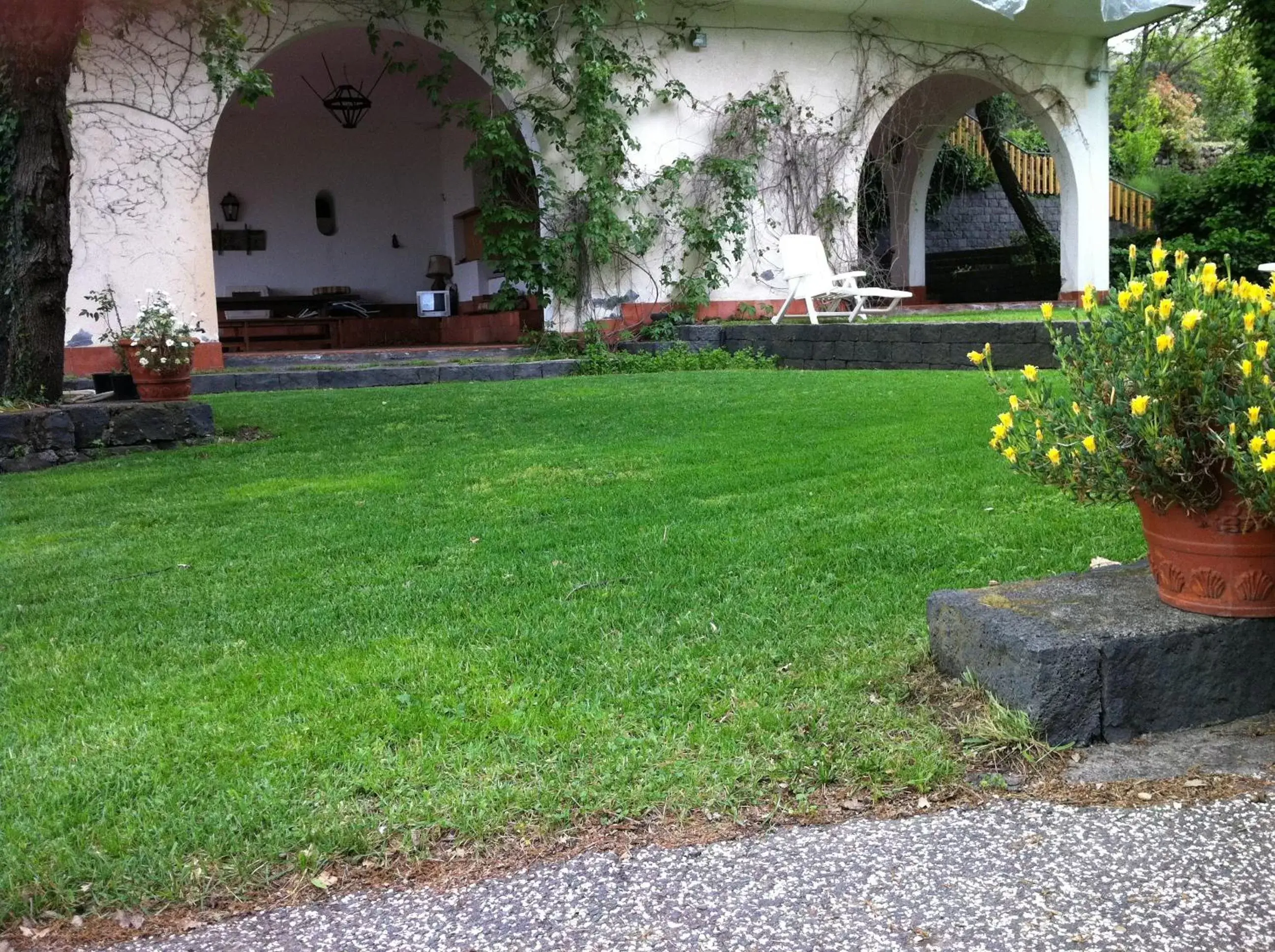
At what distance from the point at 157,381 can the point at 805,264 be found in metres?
6.22

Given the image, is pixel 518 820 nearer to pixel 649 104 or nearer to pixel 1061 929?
pixel 1061 929

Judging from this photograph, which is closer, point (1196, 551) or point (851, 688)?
point (1196, 551)

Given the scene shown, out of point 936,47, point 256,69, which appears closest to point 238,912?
point 256,69

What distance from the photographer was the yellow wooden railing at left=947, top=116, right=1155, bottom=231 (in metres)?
16.5

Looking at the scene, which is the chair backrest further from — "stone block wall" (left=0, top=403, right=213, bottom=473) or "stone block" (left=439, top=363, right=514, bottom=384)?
"stone block wall" (left=0, top=403, right=213, bottom=473)

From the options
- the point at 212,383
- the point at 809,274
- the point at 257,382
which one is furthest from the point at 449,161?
the point at 212,383

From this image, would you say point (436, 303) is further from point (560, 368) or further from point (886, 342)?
point (886, 342)

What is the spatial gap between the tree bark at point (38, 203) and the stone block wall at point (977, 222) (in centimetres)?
1334

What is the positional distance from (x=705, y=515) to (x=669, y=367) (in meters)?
6.04

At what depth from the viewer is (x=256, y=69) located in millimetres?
7988

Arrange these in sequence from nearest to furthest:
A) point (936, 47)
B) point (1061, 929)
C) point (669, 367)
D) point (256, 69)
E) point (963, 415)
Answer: point (1061, 929), point (963, 415), point (256, 69), point (669, 367), point (936, 47)

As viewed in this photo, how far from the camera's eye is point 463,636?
8.89 feet

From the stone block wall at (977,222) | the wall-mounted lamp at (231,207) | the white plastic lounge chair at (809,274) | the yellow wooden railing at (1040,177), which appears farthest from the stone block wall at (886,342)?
the stone block wall at (977,222)

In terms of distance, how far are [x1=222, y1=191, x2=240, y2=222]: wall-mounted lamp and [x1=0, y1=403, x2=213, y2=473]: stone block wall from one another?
839cm
